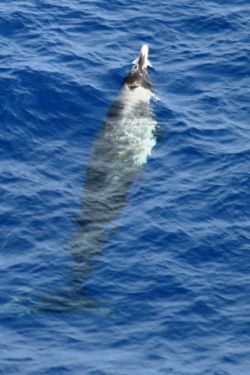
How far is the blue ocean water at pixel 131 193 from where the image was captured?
32.4 meters

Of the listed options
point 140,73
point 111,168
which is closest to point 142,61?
point 140,73

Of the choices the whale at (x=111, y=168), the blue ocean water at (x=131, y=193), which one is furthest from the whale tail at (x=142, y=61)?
the blue ocean water at (x=131, y=193)

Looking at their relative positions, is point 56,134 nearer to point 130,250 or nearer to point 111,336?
point 130,250

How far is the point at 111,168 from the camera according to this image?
4003 cm

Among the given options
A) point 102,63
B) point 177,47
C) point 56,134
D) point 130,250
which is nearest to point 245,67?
point 177,47

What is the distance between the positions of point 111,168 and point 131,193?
4.98ft

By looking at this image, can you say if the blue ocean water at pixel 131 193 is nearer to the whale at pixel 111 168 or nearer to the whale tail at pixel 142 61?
the whale at pixel 111 168

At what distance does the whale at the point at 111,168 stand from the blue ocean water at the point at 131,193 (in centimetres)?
34

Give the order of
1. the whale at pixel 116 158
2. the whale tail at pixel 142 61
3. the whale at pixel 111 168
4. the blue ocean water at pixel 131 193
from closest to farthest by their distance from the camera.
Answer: the blue ocean water at pixel 131 193 → the whale at pixel 111 168 → the whale at pixel 116 158 → the whale tail at pixel 142 61

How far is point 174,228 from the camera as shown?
3766 centimetres

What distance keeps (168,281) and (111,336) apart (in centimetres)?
361

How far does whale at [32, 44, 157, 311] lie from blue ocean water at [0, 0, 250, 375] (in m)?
0.34

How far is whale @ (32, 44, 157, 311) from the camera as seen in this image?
34.9 m

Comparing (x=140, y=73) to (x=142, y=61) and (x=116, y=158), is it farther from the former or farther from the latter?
(x=116, y=158)
